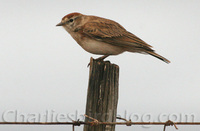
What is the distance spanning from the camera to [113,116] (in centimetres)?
495

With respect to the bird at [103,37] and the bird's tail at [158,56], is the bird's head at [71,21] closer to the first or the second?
the bird at [103,37]

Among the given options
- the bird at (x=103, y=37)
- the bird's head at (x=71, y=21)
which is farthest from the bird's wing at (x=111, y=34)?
the bird's head at (x=71, y=21)

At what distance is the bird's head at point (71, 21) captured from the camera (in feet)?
26.5

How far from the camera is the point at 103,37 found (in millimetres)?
7551

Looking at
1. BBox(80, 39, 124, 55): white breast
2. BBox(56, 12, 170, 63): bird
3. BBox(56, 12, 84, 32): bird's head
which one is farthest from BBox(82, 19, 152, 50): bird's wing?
BBox(56, 12, 84, 32): bird's head

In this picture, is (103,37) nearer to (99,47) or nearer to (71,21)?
(99,47)

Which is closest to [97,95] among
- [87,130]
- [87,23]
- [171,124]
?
[87,130]

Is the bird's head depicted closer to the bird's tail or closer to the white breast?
the white breast

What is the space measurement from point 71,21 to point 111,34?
3.98ft

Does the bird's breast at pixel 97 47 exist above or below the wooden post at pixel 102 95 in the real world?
above

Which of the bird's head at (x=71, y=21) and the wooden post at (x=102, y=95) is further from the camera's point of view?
the bird's head at (x=71, y=21)

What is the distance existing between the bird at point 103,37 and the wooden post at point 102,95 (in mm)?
2371

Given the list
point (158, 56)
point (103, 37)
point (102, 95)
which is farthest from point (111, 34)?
point (102, 95)

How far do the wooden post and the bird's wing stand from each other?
257 cm
